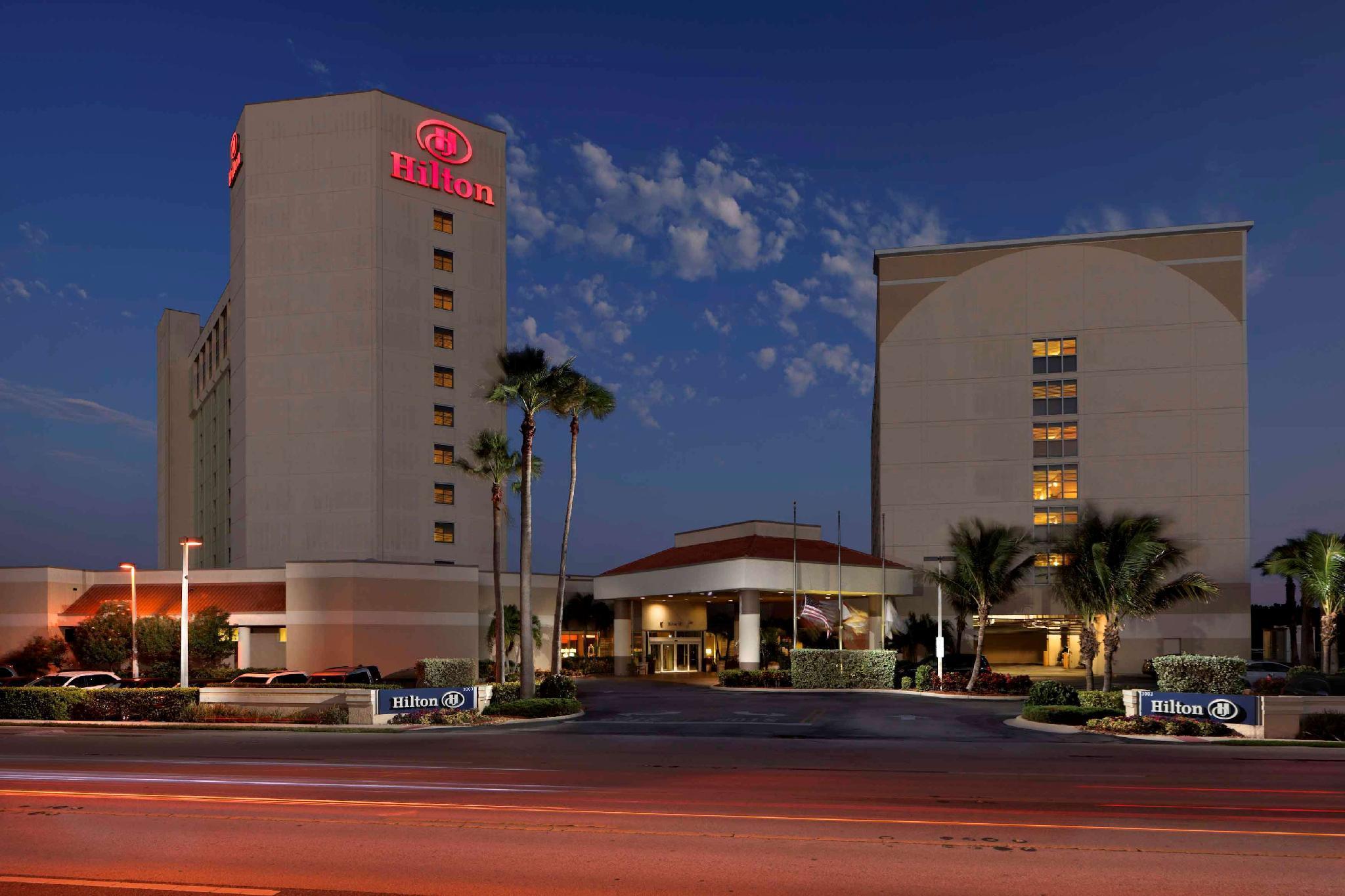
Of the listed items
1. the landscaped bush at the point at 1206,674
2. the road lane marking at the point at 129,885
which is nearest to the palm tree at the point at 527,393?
the landscaped bush at the point at 1206,674

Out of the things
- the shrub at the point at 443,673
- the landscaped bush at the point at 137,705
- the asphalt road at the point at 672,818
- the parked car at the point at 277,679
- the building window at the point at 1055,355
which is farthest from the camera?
the building window at the point at 1055,355

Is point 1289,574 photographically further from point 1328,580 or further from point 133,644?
point 133,644

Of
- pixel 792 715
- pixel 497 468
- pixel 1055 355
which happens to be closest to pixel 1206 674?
pixel 792 715

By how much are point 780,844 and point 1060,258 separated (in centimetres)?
6821

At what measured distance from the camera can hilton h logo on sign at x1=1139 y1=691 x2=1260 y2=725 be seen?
3033 cm

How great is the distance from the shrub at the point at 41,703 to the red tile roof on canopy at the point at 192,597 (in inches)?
832

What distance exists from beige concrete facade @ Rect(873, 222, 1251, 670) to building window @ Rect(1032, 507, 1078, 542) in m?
0.26

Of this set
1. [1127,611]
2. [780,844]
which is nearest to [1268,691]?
[1127,611]

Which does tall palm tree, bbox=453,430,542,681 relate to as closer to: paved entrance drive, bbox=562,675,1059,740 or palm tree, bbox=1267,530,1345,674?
paved entrance drive, bbox=562,675,1059,740

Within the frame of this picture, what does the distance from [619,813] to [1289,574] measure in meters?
55.1

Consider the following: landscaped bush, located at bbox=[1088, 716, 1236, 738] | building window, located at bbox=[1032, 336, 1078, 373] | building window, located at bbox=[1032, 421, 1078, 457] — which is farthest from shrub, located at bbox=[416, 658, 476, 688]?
Answer: building window, located at bbox=[1032, 336, 1078, 373]

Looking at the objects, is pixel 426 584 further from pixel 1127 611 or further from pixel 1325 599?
pixel 1325 599

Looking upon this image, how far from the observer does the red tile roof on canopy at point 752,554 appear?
6550 centimetres

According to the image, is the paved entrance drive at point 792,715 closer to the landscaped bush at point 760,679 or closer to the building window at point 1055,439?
the landscaped bush at point 760,679
